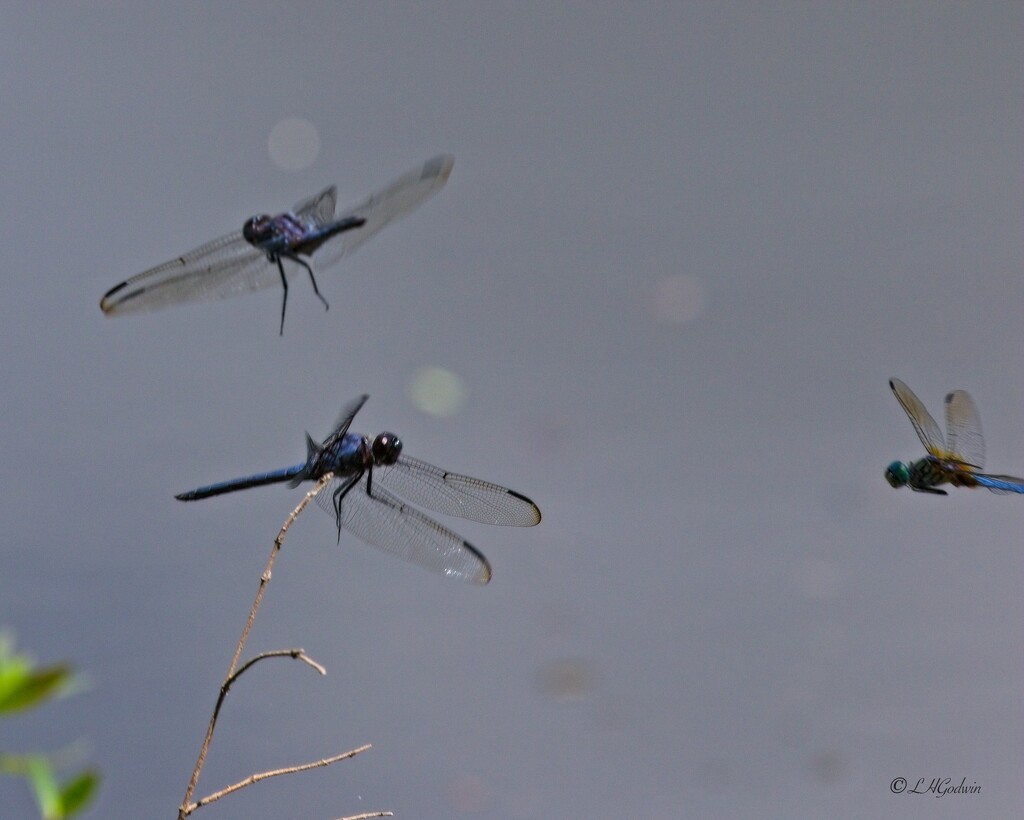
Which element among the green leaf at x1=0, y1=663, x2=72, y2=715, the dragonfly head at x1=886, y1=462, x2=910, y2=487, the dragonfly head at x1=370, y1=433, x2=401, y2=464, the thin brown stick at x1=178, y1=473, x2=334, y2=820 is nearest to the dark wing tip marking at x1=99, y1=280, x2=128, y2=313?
the dragonfly head at x1=370, y1=433, x2=401, y2=464

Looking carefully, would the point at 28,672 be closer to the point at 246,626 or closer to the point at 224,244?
the point at 246,626

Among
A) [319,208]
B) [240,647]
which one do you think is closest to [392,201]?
[319,208]

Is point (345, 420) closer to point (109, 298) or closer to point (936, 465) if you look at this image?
point (109, 298)

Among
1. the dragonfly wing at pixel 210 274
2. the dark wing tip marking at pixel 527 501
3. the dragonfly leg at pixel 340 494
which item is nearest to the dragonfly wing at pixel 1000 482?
the dark wing tip marking at pixel 527 501

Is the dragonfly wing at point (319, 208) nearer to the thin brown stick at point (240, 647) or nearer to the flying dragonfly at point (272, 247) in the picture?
the flying dragonfly at point (272, 247)

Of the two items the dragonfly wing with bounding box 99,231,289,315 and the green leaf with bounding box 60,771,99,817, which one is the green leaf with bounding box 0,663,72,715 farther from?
the dragonfly wing with bounding box 99,231,289,315

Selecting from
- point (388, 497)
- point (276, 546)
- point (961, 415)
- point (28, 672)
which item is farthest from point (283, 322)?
point (961, 415)
